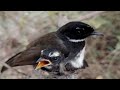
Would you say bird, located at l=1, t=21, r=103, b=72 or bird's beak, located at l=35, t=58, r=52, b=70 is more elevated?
bird, located at l=1, t=21, r=103, b=72

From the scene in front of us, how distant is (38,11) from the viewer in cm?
286

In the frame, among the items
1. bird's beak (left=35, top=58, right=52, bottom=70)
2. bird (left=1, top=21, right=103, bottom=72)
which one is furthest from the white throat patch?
bird's beak (left=35, top=58, right=52, bottom=70)

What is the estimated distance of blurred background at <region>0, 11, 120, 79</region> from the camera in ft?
9.25

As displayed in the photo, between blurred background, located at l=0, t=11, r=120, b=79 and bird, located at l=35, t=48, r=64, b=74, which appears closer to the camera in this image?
bird, located at l=35, t=48, r=64, b=74

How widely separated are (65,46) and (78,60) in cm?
10

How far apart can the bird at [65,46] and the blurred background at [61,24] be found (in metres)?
0.06

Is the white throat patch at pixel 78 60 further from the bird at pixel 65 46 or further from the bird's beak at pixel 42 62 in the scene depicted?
the bird's beak at pixel 42 62

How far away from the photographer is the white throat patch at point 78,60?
2674 mm

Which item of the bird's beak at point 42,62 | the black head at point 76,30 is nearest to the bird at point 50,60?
the bird's beak at point 42,62

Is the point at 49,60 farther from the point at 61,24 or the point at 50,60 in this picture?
the point at 61,24

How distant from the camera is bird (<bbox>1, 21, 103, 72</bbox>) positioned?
2676 millimetres

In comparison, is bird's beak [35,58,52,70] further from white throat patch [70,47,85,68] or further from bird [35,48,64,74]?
white throat patch [70,47,85,68]
